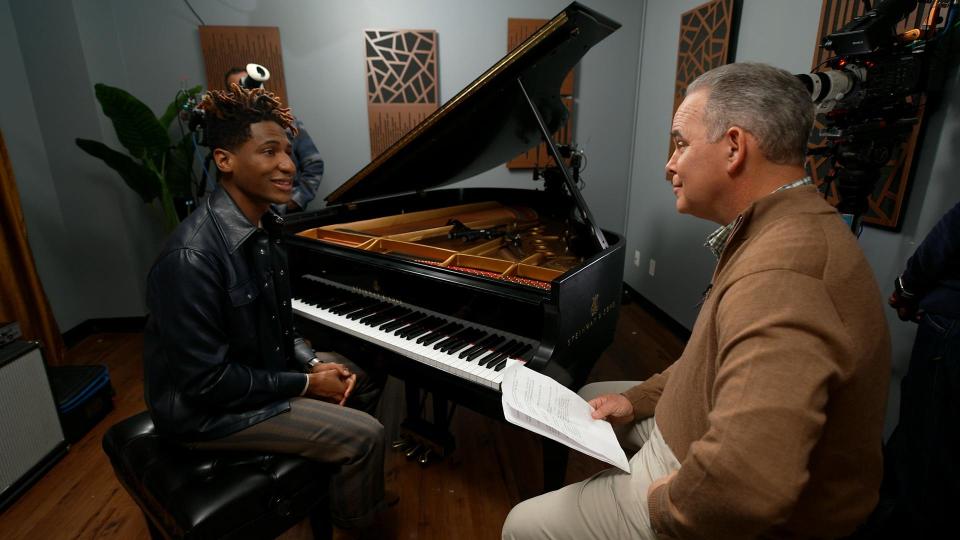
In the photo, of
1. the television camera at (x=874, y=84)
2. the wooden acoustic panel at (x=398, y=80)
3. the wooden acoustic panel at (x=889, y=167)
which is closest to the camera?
the television camera at (x=874, y=84)

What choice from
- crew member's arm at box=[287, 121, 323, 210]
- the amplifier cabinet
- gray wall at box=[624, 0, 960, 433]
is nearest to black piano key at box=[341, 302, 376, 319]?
the amplifier cabinet

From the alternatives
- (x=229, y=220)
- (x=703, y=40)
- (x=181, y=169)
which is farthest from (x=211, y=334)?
(x=703, y=40)

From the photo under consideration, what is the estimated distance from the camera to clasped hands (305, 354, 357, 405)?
1442 mm

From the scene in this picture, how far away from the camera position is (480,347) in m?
1.48

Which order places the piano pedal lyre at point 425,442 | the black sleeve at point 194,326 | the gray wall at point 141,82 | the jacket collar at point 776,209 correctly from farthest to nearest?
the gray wall at point 141,82 < the piano pedal lyre at point 425,442 < the black sleeve at point 194,326 < the jacket collar at point 776,209

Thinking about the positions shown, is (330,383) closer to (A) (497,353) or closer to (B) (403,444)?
(A) (497,353)

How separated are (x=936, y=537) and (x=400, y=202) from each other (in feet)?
8.53

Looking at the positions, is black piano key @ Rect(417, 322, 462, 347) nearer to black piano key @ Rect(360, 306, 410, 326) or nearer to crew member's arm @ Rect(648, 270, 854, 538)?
black piano key @ Rect(360, 306, 410, 326)

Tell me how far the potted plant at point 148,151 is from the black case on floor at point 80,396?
1.13m

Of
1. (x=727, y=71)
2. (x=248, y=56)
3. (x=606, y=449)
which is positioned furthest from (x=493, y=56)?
(x=606, y=449)

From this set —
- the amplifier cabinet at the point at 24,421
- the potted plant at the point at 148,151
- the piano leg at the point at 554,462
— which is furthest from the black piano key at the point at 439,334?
the potted plant at the point at 148,151

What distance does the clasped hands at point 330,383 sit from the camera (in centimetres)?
144

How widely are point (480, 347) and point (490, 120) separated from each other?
1.08 metres

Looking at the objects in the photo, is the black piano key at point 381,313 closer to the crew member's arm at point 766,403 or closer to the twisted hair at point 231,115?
the twisted hair at point 231,115
